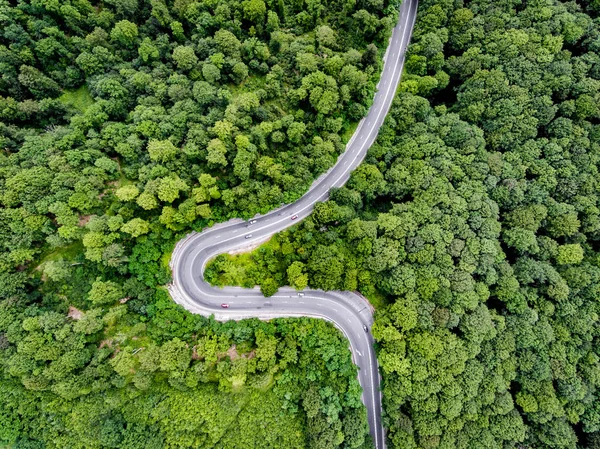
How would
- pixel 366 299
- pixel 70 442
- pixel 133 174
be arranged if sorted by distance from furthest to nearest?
pixel 366 299 → pixel 133 174 → pixel 70 442

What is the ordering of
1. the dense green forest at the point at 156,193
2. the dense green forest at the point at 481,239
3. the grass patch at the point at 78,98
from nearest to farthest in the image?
the dense green forest at the point at 156,193, the dense green forest at the point at 481,239, the grass patch at the point at 78,98

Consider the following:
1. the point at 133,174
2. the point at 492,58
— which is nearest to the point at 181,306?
the point at 133,174

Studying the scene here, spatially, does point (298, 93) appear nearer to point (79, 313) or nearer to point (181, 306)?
point (181, 306)

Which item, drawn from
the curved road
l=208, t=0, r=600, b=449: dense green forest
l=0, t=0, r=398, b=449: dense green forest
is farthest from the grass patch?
l=208, t=0, r=600, b=449: dense green forest

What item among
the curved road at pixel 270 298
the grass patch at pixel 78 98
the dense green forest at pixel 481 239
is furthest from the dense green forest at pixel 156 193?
the dense green forest at pixel 481 239

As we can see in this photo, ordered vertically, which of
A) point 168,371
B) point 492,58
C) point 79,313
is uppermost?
point 492,58

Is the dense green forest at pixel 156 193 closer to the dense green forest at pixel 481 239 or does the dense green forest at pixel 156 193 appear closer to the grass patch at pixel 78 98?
the grass patch at pixel 78 98
